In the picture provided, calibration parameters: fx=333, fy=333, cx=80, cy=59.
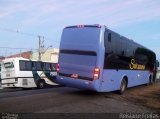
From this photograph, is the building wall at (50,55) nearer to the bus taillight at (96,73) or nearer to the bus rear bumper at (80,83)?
the bus rear bumper at (80,83)

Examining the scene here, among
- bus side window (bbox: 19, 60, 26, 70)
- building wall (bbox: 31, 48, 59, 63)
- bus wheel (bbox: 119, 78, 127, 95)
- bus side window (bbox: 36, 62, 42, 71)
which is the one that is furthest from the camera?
building wall (bbox: 31, 48, 59, 63)

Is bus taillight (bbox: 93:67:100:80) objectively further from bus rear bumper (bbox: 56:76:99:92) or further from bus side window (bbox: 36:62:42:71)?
bus side window (bbox: 36:62:42:71)

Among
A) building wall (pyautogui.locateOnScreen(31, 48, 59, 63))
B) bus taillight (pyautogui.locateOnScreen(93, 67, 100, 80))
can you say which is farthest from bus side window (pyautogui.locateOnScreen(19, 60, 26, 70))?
building wall (pyautogui.locateOnScreen(31, 48, 59, 63))

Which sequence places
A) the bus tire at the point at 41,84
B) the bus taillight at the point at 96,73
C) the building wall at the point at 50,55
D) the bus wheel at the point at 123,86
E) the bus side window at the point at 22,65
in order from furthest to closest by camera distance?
the building wall at the point at 50,55 < the bus tire at the point at 41,84 < the bus side window at the point at 22,65 < the bus wheel at the point at 123,86 < the bus taillight at the point at 96,73

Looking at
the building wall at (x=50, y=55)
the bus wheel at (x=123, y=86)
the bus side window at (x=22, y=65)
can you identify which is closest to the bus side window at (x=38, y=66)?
the bus side window at (x=22, y=65)

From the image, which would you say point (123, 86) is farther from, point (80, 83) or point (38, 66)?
point (38, 66)

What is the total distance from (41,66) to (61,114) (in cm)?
1800

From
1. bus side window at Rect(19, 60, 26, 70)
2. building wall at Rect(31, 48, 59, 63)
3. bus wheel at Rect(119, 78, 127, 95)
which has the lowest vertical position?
bus wheel at Rect(119, 78, 127, 95)

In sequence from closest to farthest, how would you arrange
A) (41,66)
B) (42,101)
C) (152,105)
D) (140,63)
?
(42,101) → (152,105) → (140,63) → (41,66)

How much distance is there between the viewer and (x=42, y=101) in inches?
533

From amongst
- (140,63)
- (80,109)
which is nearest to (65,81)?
(80,109)

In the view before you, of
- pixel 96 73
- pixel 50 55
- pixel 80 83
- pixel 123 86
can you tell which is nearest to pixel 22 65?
pixel 123 86

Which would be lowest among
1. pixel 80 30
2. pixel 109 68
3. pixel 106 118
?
pixel 106 118

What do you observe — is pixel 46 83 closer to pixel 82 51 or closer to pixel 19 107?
pixel 82 51
